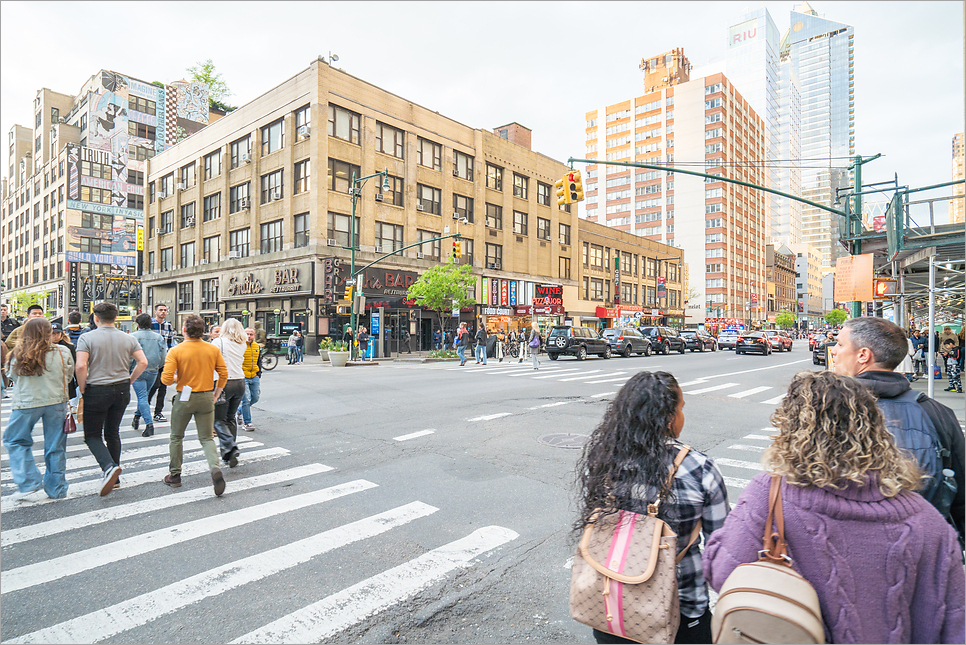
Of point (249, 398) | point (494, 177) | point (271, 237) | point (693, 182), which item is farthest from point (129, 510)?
point (693, 182)

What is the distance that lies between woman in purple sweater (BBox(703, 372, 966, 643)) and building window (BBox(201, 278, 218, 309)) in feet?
142

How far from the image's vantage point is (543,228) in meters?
48.0

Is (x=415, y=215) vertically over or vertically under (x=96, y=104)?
under

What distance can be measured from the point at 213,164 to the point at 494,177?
2147 cm

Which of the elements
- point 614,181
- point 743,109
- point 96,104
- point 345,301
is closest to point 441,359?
point 345,301

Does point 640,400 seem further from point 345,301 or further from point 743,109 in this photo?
point 743,109

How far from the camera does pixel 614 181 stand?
3986 inches

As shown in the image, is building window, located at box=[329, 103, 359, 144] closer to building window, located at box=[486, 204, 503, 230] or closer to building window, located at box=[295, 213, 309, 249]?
building window, located at box=[295, 213, 309, 249]

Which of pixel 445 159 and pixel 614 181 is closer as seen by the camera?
pixel 445 159

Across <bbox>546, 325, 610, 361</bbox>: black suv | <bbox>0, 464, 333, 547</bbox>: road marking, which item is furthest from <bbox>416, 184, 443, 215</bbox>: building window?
<bbox>0, 464, 333, 547</bbox>: road marking

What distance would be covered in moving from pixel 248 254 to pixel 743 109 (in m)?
95.9

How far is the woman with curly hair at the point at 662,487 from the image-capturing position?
2119mm

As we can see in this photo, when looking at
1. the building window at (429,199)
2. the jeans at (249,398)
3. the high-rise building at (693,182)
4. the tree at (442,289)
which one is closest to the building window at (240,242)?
the building window at (429,199)

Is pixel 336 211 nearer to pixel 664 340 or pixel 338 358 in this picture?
pixel 338 358
